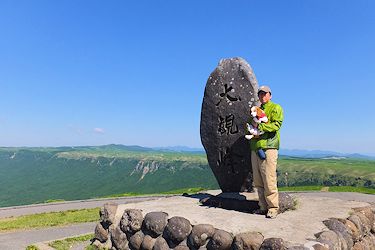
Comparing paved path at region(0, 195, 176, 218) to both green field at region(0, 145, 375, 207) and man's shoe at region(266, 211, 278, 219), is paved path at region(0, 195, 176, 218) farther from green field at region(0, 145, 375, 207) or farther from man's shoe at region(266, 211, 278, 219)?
green field at region(0, 145, 375, 207)

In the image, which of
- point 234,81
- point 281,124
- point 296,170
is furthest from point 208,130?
point 296,170

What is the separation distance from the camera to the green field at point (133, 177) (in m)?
48.3

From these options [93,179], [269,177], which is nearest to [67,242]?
[269,177]

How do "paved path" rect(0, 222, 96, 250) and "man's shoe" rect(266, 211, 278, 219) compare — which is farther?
"paved path" rect(0, 222, 96, 250)

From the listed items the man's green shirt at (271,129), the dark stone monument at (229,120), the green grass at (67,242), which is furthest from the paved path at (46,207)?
the man's green shirt at (271,129)

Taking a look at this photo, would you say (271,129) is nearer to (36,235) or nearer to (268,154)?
(268,154)

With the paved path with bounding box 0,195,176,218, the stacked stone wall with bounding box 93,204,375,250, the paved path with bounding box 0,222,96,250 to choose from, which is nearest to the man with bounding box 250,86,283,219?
the stacked stone wall with bounding box 93,204,375,250

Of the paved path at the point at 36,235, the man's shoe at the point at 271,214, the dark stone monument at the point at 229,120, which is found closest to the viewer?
the man's shoe at the point at 271,214

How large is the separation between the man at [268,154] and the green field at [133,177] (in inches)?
836

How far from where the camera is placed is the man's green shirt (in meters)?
6.77

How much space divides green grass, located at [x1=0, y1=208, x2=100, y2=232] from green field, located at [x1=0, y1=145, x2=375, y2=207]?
17.9 meters

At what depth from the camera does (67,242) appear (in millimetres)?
8781

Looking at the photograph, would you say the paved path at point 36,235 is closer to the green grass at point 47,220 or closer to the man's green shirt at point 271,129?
the green grass at point 47,220

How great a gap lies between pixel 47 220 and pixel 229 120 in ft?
27.8
